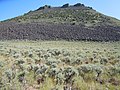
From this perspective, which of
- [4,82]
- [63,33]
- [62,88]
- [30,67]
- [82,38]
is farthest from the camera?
[63,33]

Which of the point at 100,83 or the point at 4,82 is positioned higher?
the point at 4,82

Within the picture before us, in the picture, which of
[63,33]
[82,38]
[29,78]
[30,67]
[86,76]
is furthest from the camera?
[63,33]

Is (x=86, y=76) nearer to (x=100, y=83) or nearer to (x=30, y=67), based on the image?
(x=100, y=83)

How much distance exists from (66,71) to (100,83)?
5.12 ft

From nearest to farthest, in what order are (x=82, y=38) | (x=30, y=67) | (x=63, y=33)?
(x=30, y=67) → (x=82, y=38) → (x=63, y=33)

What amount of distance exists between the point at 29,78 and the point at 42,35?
51.9 m

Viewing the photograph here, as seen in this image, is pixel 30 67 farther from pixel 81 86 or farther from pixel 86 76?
pixel 81 86

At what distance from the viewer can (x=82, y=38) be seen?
2355 inches

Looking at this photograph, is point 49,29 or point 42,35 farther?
point 49,29

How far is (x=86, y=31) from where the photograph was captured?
214 feet

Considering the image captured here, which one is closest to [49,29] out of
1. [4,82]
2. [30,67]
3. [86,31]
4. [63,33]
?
[63,33]

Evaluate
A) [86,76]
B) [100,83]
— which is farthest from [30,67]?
[100,83]

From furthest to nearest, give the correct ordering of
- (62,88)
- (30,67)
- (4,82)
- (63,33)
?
(63,33) → (30,67) → (62,88) → (4,82)

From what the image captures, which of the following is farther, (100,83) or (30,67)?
(30,67)
